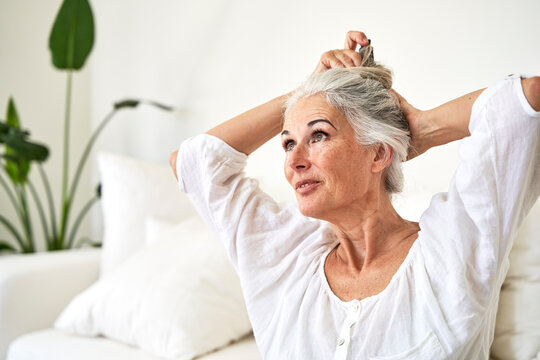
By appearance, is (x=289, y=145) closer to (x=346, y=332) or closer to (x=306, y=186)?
(x=306, y=186)

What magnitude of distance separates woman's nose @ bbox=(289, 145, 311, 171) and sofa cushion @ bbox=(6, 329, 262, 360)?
703 millimetres

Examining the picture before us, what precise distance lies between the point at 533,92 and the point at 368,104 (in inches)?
11.3

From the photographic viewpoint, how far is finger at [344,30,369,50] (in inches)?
42.4

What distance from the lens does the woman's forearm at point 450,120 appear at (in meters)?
0.91

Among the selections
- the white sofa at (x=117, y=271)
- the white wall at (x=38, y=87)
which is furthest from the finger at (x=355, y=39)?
the white wall at (x=38, y=87)

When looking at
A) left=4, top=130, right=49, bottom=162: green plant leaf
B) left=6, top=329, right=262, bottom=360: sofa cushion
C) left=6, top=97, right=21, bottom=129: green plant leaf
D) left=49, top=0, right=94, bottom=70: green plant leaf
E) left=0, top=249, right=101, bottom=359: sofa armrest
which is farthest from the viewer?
left=6, top=97, right=21, bottom=129: green plant leaf

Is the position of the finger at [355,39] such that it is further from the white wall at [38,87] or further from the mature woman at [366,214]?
the white wall at [38,87]

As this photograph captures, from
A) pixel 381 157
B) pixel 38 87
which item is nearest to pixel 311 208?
pixel 381 157

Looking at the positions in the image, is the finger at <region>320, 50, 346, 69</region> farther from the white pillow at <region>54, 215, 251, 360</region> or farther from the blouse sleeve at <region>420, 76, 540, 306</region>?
the white pillow at <region>54, 215, 251, 360</region>

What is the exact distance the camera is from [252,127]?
3.89ft

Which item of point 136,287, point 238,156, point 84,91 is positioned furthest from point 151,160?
point 238,156

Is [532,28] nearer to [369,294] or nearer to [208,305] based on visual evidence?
[369,294]

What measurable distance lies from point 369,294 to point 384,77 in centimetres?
40

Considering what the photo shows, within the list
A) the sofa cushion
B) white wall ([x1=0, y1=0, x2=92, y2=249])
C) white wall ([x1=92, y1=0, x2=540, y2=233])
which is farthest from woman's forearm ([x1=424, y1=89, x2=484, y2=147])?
white wall ([x1=0, y1=0, x2=92, y2=249])
